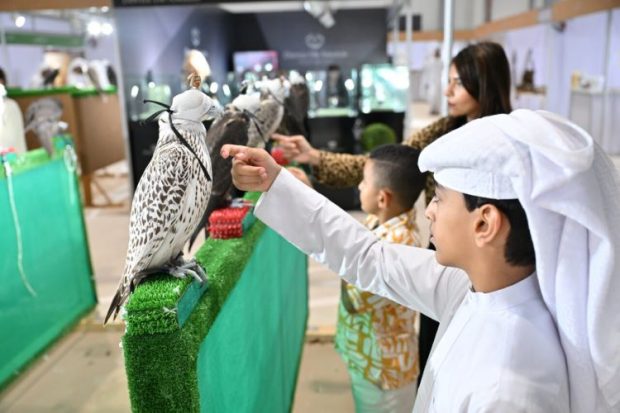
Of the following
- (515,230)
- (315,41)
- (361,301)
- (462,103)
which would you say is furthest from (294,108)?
(315,41)

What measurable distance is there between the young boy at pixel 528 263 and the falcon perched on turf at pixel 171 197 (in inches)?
17.3

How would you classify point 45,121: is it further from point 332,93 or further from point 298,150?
point 332,93

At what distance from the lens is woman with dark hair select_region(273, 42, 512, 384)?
5.66ft

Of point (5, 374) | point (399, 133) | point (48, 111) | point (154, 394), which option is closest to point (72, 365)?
point (5, 374)

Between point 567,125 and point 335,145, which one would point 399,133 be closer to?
point 335,145

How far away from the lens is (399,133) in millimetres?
5590

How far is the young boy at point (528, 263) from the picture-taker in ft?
2.35

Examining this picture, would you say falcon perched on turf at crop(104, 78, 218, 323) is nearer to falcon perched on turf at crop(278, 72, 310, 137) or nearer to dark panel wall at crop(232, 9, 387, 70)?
falcon perched on turf at crop(278, 72, 310, 137)

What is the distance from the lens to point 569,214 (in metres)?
0.70

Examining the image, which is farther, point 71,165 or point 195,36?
point 195,36

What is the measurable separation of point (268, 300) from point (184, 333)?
835mm

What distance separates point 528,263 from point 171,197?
2.02 feet

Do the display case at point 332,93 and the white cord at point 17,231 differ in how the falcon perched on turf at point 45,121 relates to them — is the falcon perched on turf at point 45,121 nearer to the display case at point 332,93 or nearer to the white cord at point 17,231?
the white cord at point 17,231

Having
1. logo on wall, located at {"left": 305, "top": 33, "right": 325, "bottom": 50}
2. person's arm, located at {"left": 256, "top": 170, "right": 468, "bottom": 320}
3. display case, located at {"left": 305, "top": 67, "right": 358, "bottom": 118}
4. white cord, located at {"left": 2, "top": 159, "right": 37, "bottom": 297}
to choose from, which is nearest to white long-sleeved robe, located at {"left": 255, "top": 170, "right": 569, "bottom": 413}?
person's arm, located at {"left": 256, "top": 170, "right": 468, "bottom": 320}
